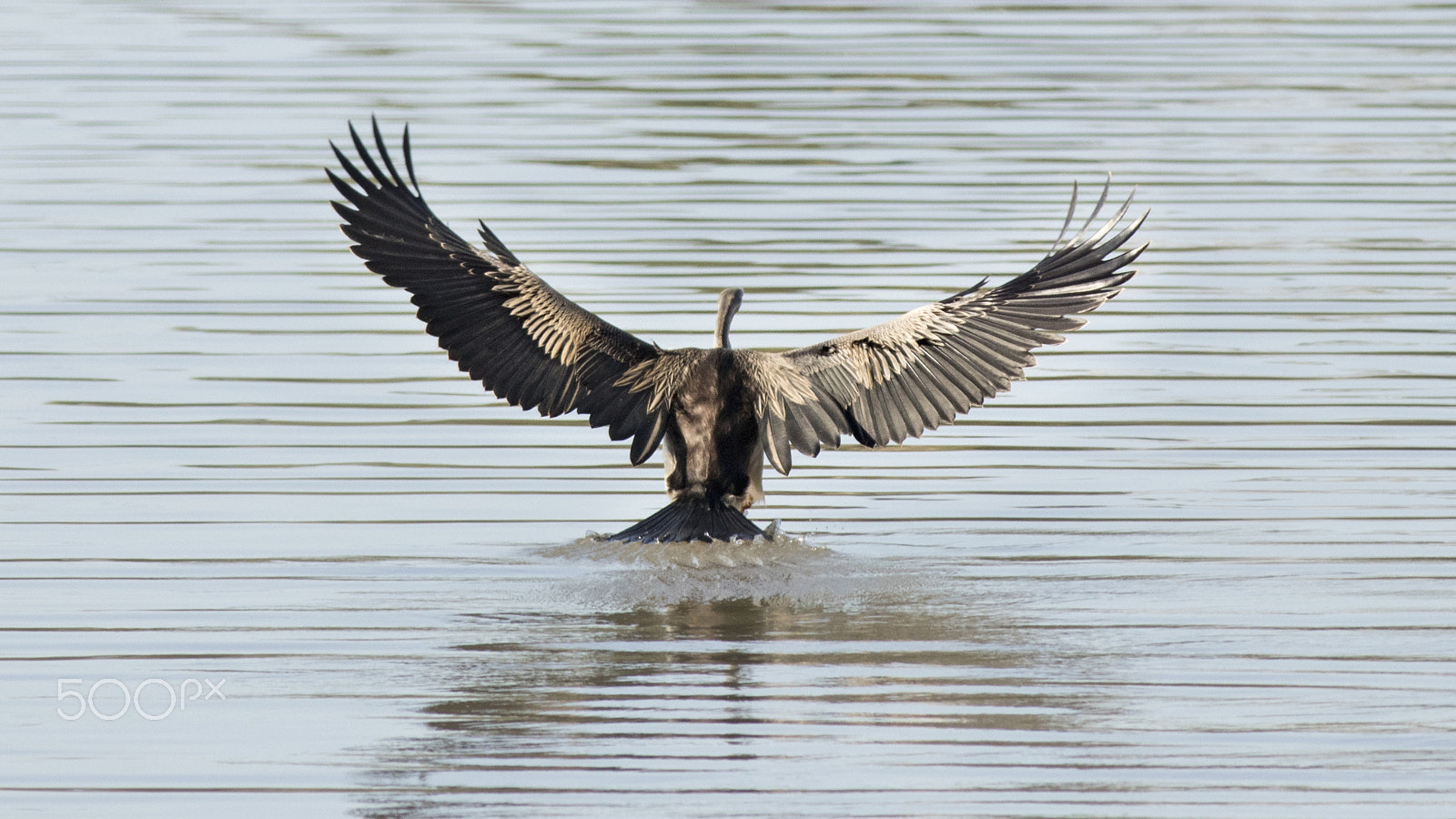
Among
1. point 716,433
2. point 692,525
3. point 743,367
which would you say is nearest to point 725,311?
point 743,367

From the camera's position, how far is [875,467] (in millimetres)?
8703

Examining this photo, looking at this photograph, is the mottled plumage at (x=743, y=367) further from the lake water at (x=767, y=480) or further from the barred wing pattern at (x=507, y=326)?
the lake water at (x=767, y=480)

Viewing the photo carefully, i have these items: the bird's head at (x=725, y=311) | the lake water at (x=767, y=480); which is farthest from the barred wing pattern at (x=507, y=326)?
the lake water at (x=767, y=480)

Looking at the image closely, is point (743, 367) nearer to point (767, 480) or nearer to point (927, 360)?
point (927, 360)

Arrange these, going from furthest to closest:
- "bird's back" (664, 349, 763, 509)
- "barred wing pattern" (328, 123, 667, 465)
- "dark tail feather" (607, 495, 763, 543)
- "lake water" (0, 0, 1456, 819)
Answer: "barred wing pattern" (328, 123, 667, 465)
"bird's back" (664, 349, 763, 509)
"dark tail feather" (607, 495, 763, 543)
"lake water" (0, 0, 1456, 819)

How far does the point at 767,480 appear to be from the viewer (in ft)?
28.1

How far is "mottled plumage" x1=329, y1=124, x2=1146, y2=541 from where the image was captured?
775 centimetres

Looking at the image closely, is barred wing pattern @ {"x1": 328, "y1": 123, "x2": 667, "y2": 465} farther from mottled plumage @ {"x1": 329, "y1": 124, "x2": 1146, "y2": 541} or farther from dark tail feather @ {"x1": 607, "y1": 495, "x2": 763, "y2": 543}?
dark tail feather @ {"x1": 607, "y1": 495, "x2": 763, "y2": 543}

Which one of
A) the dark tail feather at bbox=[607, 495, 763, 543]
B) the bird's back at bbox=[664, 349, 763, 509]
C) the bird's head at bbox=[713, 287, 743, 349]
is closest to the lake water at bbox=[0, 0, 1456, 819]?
the dark tail feather at bbox=[607, 495, 763, 543]

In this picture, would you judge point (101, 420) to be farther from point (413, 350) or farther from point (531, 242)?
point (531, 242)

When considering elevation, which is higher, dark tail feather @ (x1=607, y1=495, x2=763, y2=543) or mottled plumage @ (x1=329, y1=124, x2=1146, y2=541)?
mottled plumage @ (x1=329, y1=124, x2=1146, y2=541)

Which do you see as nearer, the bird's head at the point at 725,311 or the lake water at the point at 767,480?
the lake water at the point at 767,480

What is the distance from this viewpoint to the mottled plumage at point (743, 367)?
25.4 feet

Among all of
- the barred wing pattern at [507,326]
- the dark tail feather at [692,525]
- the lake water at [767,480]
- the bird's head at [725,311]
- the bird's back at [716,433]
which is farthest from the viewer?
the bird's head at [725,311]
